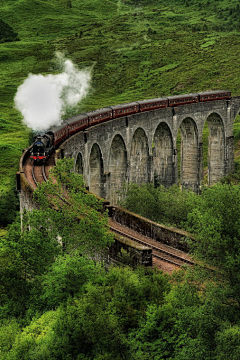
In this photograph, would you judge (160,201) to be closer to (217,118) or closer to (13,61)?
(217,118)

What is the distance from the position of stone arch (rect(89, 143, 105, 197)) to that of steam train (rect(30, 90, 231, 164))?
9.60 ft

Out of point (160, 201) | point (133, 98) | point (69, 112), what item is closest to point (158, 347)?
point (160, 201)

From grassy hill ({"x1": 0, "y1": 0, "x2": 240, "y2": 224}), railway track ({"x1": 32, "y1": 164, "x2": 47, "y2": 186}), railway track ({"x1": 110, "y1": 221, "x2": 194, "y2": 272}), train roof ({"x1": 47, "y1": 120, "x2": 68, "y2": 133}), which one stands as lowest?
railway track ({"x1": 110, "y1": 221, "x2": 194, "y2": 272})

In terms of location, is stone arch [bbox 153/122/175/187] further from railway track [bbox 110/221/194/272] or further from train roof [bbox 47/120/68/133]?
railway track [bbox 110/221/194/272]

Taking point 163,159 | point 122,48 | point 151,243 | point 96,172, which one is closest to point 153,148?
point 163,159

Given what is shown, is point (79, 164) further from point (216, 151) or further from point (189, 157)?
point (216, 151)

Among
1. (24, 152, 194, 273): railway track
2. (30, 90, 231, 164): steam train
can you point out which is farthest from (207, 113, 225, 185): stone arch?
(24, 152, 194, 273): railway track

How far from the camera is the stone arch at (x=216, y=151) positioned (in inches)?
2803

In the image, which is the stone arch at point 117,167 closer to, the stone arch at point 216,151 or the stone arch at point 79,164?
the stone arch at point 79,164

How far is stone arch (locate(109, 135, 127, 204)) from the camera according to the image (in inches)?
2143

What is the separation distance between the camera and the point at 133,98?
351ft

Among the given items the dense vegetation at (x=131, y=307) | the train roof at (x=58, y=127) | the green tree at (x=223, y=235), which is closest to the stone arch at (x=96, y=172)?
the train roof at (x=58, y=127)

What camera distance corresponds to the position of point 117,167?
55.1 meters

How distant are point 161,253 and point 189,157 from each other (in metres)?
37.2
